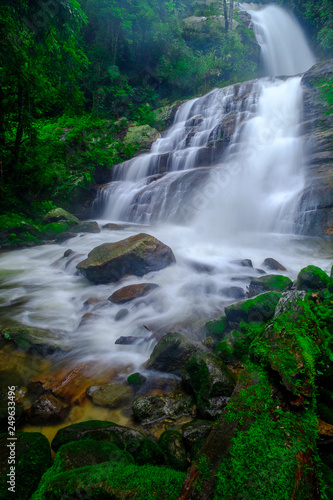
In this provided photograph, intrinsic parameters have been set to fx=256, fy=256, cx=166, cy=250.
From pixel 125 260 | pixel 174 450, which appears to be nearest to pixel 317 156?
pixel 125 260

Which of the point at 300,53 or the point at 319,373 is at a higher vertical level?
the point at 300,53

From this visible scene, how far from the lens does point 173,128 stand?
18812 millimetres

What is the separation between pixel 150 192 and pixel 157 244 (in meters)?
6.57

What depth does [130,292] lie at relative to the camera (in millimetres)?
5910

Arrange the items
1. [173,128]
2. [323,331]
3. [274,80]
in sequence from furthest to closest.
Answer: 1. [173,128]
2. [274,80]
3. [323,331]

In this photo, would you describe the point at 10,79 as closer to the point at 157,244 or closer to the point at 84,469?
the point at 157,244

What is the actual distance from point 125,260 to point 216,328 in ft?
10.4

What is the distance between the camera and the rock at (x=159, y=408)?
294 centimetres

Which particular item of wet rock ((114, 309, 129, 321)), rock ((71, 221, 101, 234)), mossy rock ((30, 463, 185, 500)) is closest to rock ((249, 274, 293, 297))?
wet rock ((114, 309, 129, 321))

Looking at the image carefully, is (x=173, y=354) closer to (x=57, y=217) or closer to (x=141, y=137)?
Result: (x=57, y=217)

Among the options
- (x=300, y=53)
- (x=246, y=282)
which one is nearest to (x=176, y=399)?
(x=246, y=282)

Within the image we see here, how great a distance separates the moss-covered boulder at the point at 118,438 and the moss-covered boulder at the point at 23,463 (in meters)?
0.24

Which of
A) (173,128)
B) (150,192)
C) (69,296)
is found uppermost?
(173,128)

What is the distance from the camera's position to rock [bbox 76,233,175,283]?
21.5 ft
